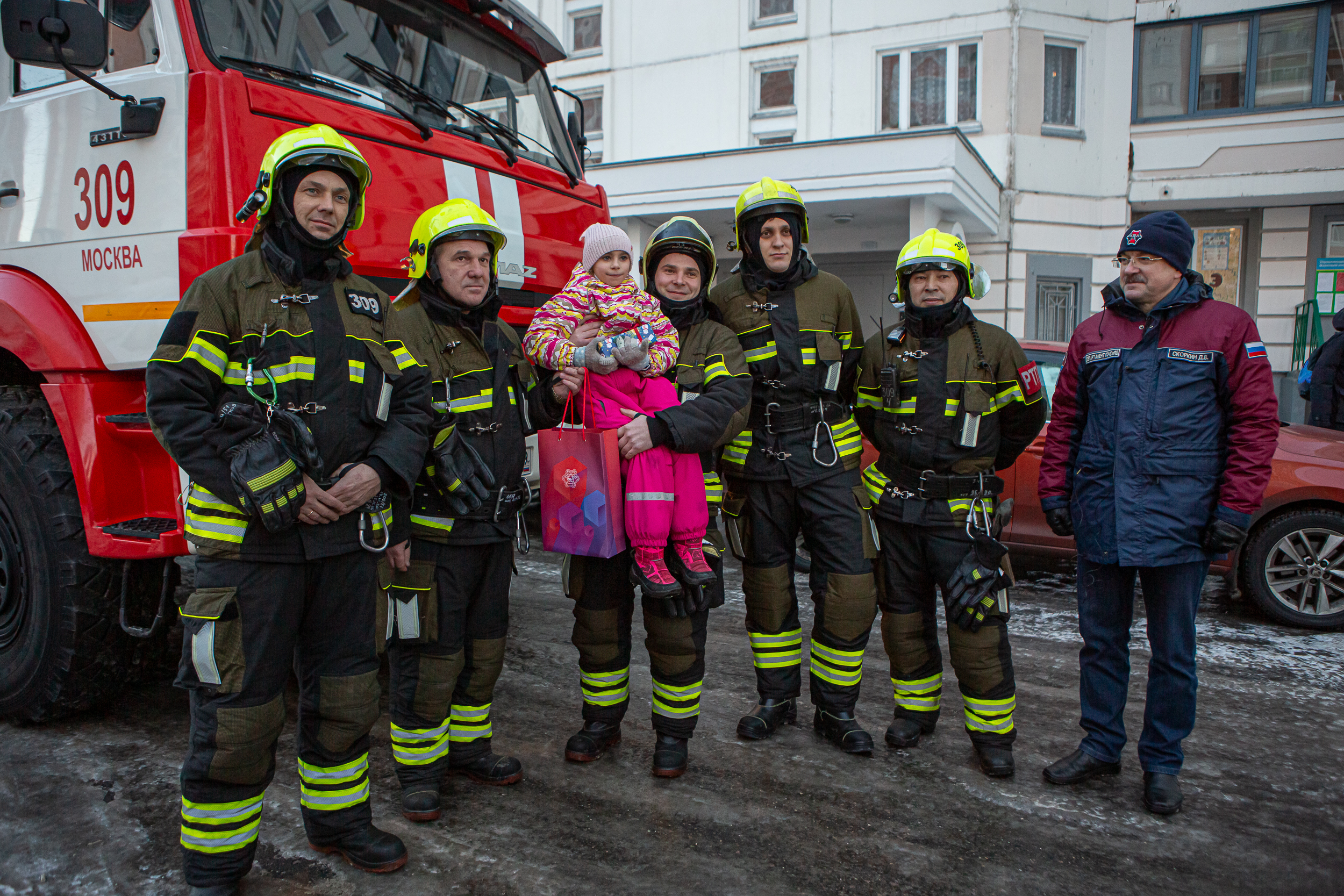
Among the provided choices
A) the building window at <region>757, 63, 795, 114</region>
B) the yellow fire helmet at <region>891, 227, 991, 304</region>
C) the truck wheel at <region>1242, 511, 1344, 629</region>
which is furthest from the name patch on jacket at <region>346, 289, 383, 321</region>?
the building window at <region>757, 63, 795, 114</region>

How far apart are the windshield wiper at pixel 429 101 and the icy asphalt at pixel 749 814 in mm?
2571

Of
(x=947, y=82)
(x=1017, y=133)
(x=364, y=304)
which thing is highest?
(x=947, y=82)

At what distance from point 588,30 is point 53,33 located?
16099 mm

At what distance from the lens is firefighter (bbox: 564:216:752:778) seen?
10.6ft

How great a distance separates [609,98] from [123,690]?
50.6ft

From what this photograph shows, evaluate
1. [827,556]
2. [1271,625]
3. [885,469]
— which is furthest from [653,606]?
[1271,625]

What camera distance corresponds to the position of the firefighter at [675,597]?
10.6 ft

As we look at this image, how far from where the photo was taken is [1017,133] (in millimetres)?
14234

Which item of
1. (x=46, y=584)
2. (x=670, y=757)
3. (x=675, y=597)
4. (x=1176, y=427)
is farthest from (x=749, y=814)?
(x=46, y=584)

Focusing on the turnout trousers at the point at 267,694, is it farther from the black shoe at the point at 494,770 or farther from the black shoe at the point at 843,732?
the black shoe at the point at 843,732

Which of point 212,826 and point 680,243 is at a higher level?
point 680,243

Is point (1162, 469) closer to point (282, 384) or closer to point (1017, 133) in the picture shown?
point (282, 384)

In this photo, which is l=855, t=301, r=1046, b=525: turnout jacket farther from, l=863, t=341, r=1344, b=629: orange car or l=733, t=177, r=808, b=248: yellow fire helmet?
l=863, t=341, r=1344, b=629: orange car

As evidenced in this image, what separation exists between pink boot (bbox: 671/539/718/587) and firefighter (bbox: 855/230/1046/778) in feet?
2.68
